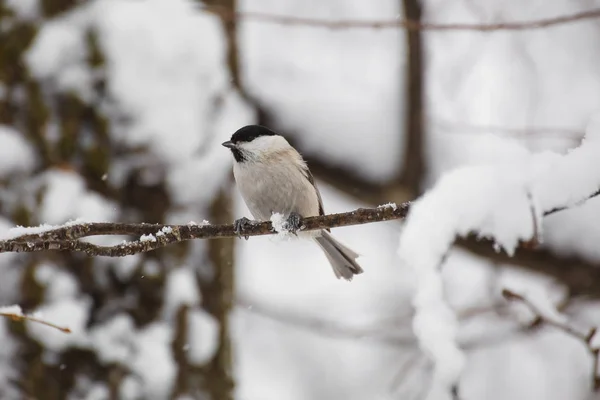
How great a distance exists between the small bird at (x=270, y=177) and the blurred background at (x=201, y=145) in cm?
23

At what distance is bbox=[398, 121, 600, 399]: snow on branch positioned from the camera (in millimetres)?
1664

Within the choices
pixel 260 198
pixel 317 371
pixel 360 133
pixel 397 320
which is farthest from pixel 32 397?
pixel 317 371

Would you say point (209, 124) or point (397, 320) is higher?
point (209, 124)

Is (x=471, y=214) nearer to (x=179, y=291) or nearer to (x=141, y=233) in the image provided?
(x=141, y=233)

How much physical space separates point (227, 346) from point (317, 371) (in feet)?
15.3

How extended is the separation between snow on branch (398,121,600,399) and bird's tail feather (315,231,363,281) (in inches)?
53.0

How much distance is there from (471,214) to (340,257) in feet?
4.93

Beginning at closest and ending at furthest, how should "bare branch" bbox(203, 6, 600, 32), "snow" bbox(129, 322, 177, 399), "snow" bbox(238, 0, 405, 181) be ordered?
"bare branch" bbox(203, 6, 600, 32), "snow" bbox(129, 322, 177, 399), "snow" bbox(238, 0, 405, 181)

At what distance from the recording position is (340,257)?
10.8ft

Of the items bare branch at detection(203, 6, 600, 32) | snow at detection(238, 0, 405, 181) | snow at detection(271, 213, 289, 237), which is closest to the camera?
snow at detection(271, 213, 289, 237)

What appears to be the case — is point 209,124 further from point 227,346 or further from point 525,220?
point 525,220

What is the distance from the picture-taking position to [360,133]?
368 cm

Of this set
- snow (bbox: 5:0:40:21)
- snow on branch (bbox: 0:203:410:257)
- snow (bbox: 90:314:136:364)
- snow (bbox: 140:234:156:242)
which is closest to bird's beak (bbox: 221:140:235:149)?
snow (bbox: 90:314:136:364)

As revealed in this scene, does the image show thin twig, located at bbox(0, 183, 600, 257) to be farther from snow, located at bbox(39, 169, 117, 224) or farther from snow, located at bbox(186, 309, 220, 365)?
snow, located at bbox(186, 309, 220, 365)
